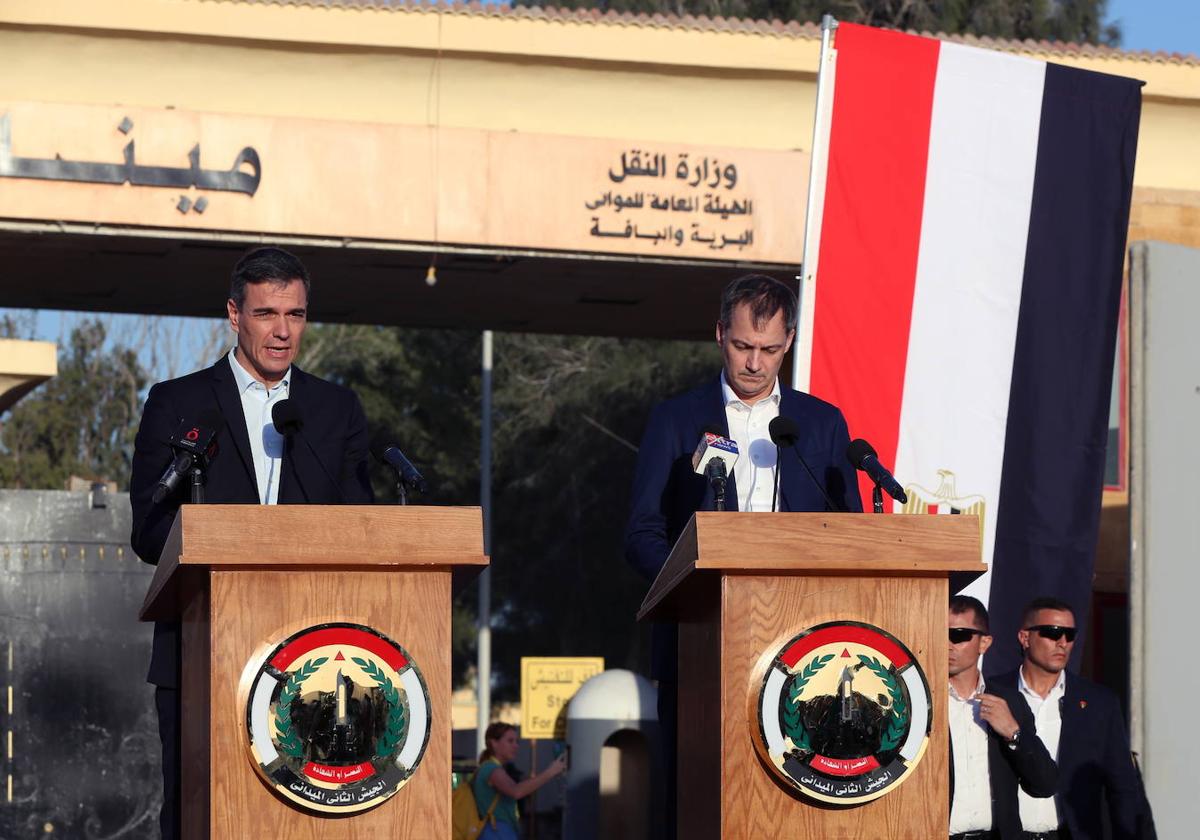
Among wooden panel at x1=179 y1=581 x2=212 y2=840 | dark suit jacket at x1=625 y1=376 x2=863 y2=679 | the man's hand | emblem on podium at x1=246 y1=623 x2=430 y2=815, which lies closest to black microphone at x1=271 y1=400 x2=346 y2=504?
wooden panel at x1=179 y1=581 x2=212 y2=840

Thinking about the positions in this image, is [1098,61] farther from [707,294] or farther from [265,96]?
[265,96]

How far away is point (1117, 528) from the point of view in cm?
1795

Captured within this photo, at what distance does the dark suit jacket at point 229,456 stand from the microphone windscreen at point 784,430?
3.53 feet

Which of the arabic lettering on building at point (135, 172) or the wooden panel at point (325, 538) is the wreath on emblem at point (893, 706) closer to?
the wooden panel at point (325, 538)

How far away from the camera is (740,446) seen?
5199 mm

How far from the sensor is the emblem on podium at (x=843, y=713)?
13.3 ft

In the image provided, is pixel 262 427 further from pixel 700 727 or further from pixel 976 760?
pixel 976 760

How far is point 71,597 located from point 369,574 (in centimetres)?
700

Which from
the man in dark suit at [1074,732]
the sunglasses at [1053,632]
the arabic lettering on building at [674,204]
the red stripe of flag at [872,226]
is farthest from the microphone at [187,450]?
the arabic lettering on building at [674,204]

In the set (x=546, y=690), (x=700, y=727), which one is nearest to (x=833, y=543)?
(x=700, y=727)

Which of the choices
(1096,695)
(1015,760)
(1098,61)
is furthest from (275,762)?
(1098,61)

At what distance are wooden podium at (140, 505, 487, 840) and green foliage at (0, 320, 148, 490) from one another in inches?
1280

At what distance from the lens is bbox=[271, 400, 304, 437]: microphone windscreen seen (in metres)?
4.61

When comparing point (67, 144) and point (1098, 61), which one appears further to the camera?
point (1098, 61)
